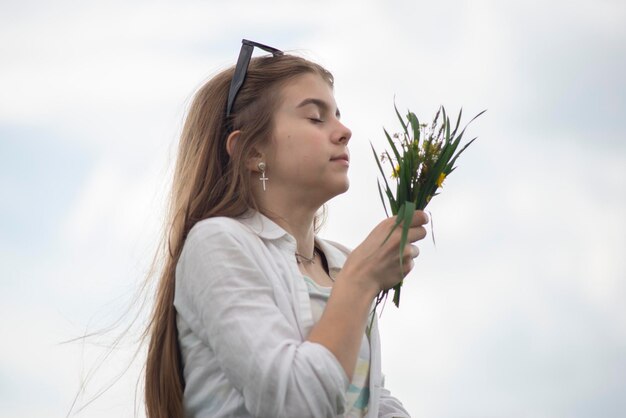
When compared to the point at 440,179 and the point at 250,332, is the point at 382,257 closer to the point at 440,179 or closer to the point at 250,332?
the point at 440,179

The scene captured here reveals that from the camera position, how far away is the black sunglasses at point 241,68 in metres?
4.29

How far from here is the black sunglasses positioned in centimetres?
429

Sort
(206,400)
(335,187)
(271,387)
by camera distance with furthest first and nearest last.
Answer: (335,187), (206,400), (271,387)

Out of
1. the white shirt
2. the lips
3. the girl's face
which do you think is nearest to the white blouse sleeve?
the white shirt

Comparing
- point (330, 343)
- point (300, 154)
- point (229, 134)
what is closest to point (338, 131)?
point (300, 154)

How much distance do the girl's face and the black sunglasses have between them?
21 centimetres

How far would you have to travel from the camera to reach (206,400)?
364cm

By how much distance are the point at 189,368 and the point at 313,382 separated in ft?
1.90

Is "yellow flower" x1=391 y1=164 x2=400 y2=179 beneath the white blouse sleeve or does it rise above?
above

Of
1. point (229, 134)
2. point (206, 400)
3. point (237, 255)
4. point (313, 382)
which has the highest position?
point (229, 134)

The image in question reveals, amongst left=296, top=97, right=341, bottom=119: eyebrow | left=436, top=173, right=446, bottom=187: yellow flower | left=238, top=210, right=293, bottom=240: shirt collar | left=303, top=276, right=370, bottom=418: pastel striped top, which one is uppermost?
left=296, top=97, right=341, bottom=119: eyebrow

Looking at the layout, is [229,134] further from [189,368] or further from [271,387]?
[271,387]

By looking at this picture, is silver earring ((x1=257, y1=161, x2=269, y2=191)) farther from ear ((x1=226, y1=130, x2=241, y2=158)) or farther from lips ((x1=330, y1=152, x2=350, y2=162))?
lips ((x1=330, y1=152, x2=350, y2=162))

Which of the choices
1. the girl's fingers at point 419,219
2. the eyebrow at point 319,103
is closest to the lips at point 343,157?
the eyebrow at point 319,103
